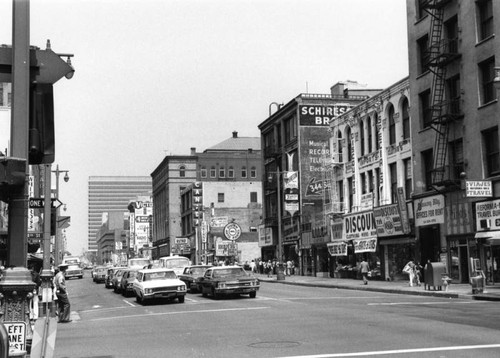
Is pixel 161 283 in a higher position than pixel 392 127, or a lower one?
lower

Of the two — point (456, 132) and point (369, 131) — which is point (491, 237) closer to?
point (456, 132)

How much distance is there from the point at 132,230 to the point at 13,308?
6638 inches

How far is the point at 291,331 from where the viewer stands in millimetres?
15656

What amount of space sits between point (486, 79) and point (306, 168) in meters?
29.1

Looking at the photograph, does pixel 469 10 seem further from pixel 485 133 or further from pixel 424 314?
pixel 424 314

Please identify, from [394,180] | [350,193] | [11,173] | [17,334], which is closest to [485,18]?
[394,180]

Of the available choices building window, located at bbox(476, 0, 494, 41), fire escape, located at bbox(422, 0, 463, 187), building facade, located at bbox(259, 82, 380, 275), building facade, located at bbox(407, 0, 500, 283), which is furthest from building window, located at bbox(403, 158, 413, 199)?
building facade, located at bbox(259, 82, 380, 275)

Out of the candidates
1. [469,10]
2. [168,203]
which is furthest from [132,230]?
[469,10]

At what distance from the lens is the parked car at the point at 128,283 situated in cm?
3491

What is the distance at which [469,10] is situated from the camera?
34.8 metres

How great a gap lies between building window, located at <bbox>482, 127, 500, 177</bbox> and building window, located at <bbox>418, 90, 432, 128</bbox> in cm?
517

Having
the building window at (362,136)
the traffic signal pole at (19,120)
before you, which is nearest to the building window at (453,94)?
the building window at (362,136)

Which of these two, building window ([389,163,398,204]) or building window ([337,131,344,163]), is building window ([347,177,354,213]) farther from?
building window ([389,163,398,204])

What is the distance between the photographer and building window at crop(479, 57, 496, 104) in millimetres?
33562
